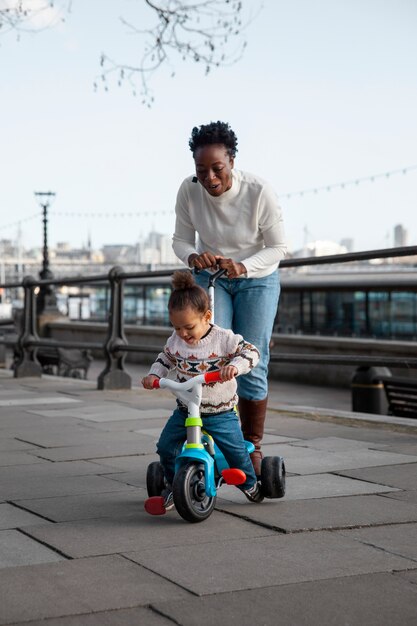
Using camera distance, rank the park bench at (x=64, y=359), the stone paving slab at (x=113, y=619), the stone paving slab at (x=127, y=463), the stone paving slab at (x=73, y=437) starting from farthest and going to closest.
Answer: the park bench at (x=64, y=359)
the stone paving slab at (x=73, y=437)
the stone paving slab at (x=127, y=463)
the stone paving slab at (x=113, y=619)

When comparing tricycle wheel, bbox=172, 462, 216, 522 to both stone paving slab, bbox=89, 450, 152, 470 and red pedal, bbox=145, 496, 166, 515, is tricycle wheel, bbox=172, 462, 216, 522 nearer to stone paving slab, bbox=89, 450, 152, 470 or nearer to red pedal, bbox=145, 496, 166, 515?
red pedal, bbox=145, 496, 166, 515

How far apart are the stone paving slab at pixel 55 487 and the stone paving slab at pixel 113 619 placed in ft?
5.23

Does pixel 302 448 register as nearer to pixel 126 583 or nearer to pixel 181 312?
pixel 181 312

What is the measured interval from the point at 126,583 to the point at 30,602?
27 cm

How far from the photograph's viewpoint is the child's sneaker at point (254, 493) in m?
3.81

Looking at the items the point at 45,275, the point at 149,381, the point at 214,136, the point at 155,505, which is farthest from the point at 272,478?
the point at 45,275

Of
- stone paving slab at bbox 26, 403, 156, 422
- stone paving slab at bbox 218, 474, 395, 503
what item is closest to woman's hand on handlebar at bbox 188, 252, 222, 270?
stone paving slab at bbox 218, 474, 395, 503

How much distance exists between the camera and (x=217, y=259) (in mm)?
4098

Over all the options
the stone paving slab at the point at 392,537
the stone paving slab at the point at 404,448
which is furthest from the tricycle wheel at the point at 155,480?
the stone paving slab at the point at 404,448

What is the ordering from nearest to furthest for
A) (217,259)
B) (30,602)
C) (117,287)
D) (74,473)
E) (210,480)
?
1. (30,602)
2. (210,480)
3. (217,259)
4. (74,473)
5. (117,287)

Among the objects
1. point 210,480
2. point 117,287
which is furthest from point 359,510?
point 117,287

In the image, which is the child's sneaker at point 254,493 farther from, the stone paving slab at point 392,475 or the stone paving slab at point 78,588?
the stone paving slab at point 78,588

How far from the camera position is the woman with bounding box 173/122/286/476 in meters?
4.21

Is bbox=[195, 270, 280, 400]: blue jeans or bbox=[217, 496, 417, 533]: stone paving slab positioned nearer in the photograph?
bbox=[217, 496, 417, 533]: stone paving slab
